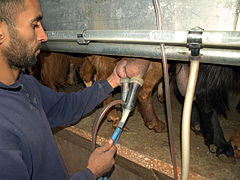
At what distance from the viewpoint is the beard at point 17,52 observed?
763 millimetres

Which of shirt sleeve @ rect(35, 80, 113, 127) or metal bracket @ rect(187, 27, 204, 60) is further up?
metal bracket @ rect(187, 27, 204, 60)

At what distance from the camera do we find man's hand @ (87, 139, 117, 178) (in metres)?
0.93

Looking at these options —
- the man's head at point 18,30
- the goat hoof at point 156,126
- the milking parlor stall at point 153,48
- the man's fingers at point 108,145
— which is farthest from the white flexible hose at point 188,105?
the goat hoof at point 156,126

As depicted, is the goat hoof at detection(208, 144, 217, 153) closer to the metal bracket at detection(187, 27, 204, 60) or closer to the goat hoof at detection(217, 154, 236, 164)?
the goat hoof at detection(217, 154, 236, 164)

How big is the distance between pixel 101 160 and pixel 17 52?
0.62 meters

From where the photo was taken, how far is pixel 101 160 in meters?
0.96

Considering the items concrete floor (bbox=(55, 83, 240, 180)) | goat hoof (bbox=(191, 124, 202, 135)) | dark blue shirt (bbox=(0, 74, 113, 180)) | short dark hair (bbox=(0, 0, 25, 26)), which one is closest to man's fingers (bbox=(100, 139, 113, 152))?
dark blue shirt (bbox=(0, 74, 113, 180))

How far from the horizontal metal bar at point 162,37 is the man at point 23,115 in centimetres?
30

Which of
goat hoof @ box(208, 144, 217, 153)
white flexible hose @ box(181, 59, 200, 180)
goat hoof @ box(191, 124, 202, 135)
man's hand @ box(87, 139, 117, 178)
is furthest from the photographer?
goat hoof @ box(191, 124, 202, 135)

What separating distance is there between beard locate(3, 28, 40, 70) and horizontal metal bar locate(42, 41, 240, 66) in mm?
429

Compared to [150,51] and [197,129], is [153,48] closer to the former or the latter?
[150,51]

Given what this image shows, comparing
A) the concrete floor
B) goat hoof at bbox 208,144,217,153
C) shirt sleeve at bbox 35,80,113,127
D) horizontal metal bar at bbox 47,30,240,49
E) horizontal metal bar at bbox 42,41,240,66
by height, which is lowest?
the concrete floor

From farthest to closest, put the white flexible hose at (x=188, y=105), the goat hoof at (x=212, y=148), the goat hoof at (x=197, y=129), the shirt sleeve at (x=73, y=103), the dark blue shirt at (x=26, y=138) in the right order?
the goat hoof at (x=197, y=129) < the goat hoof at (x=212, y=148) < the shirt sleeve at (x=73, y=103) < the white flexible hose at (x=188, y=105) < the dark blue shirt at (x=26, y=138)

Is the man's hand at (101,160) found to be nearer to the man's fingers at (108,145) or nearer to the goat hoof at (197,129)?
the man's fingers at (108,145)
